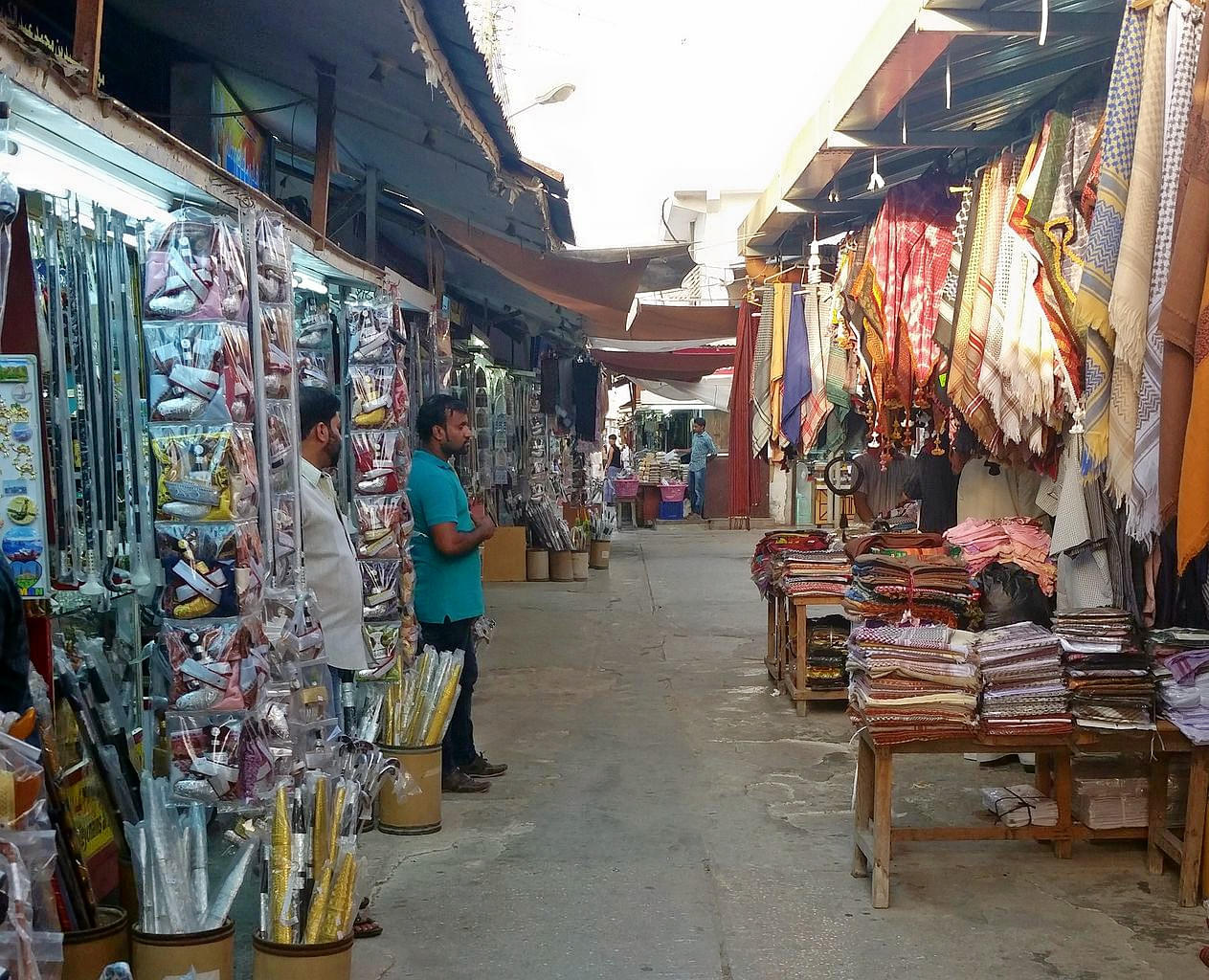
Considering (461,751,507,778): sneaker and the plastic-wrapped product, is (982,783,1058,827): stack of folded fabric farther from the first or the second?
the plastic-wrapped product

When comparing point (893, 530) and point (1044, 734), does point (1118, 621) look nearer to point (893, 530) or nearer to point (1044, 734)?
point (1044, 734)

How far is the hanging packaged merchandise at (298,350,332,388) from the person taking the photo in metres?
4.44

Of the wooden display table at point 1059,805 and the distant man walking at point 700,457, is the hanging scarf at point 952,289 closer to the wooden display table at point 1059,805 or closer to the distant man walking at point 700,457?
the wooden display table at point 1059,805

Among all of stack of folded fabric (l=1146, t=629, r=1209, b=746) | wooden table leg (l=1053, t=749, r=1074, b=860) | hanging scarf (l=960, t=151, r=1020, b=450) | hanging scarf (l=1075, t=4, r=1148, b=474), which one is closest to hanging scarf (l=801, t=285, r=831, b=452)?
hanging scarf (l=960, t=151, r=1020, b=450)

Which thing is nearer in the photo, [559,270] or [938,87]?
[938,87]

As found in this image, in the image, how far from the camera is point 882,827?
3660 millimetres

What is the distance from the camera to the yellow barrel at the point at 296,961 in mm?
2818

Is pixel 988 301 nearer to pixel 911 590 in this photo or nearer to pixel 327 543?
pixel 911 590

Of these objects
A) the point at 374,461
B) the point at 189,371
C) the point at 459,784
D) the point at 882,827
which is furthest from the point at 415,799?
the point at 189,371

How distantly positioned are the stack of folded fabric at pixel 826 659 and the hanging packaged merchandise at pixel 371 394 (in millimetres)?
2993

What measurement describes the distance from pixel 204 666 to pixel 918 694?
6.94 ft

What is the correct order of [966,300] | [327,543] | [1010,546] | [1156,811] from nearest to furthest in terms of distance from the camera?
[327,543], [1156,811], [966,300], [1010,546]

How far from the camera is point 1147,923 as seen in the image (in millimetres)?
3531

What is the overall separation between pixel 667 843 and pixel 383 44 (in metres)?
2.94
